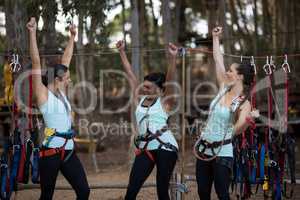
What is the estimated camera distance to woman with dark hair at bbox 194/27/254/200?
4266 millimetres

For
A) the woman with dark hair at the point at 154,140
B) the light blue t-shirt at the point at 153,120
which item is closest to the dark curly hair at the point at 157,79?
the woman with dark hair at the point at 154,140

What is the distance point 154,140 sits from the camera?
14.5 feet

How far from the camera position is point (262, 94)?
15.5 metres

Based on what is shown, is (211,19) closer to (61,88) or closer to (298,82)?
(298,82)

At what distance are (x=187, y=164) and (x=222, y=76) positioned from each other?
5978 mm

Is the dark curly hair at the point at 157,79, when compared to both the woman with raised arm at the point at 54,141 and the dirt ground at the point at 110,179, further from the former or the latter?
the dirt ground at the point at 110,179

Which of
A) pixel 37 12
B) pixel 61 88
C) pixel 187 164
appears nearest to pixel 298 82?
pixel 187 164

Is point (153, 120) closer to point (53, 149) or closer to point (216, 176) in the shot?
point (216, 176)

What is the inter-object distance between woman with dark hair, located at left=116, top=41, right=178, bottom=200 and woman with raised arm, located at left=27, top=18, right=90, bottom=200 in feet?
1.50

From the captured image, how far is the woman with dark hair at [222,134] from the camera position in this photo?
14.0ft

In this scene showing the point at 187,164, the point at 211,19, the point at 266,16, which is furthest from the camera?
the point at 266,16

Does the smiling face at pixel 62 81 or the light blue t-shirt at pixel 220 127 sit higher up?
the smiling face at pixel 62 81

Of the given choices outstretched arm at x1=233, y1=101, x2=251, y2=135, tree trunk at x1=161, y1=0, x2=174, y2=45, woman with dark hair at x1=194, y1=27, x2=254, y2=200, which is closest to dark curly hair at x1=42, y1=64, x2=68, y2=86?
woman with dark hair at x1=194, y1=27, x2=254, y2=200

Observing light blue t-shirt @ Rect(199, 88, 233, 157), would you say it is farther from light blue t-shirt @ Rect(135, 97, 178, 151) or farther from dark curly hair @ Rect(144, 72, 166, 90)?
dark curly hair @ Rect(144, 72, 166, 90)
